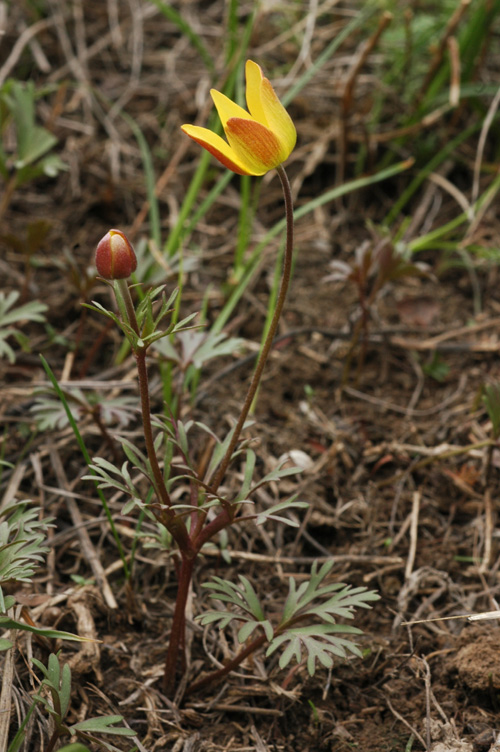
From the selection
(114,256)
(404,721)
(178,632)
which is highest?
(114,256)

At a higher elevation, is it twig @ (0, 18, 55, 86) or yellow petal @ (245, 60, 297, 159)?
yellow petal @ (245, 60, 297, 159)

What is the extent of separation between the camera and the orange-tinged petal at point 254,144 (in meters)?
1.15

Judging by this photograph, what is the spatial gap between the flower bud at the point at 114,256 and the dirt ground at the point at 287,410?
0.47 meters

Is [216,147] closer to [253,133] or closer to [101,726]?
[253,133]

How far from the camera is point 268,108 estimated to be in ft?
3.90

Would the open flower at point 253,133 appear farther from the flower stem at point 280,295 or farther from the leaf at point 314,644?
the leaf at point 314,644

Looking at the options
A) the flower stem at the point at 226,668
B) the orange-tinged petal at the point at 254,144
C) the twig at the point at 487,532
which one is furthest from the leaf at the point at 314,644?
the orange-tinged petal at the point at 254,144

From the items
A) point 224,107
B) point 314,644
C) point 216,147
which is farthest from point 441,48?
point 314,644

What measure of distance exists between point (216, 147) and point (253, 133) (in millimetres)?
69

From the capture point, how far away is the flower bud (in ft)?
3.86

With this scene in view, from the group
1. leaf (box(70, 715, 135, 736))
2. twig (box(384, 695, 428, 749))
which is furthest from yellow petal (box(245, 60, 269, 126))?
twig (box(384, 695, 428, 749))

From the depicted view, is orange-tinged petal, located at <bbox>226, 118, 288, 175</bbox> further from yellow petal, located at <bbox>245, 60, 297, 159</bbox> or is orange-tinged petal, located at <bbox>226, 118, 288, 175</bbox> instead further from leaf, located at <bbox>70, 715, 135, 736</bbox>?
leaf, located at <bbox>70, 715, 135, 736</bbox>

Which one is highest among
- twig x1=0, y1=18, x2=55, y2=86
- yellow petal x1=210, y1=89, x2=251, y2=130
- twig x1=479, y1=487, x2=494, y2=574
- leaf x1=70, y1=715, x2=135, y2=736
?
yellow petal x1=210, y1=89, x2=251, y2=130

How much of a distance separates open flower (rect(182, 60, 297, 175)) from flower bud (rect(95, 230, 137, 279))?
213 millimetres
